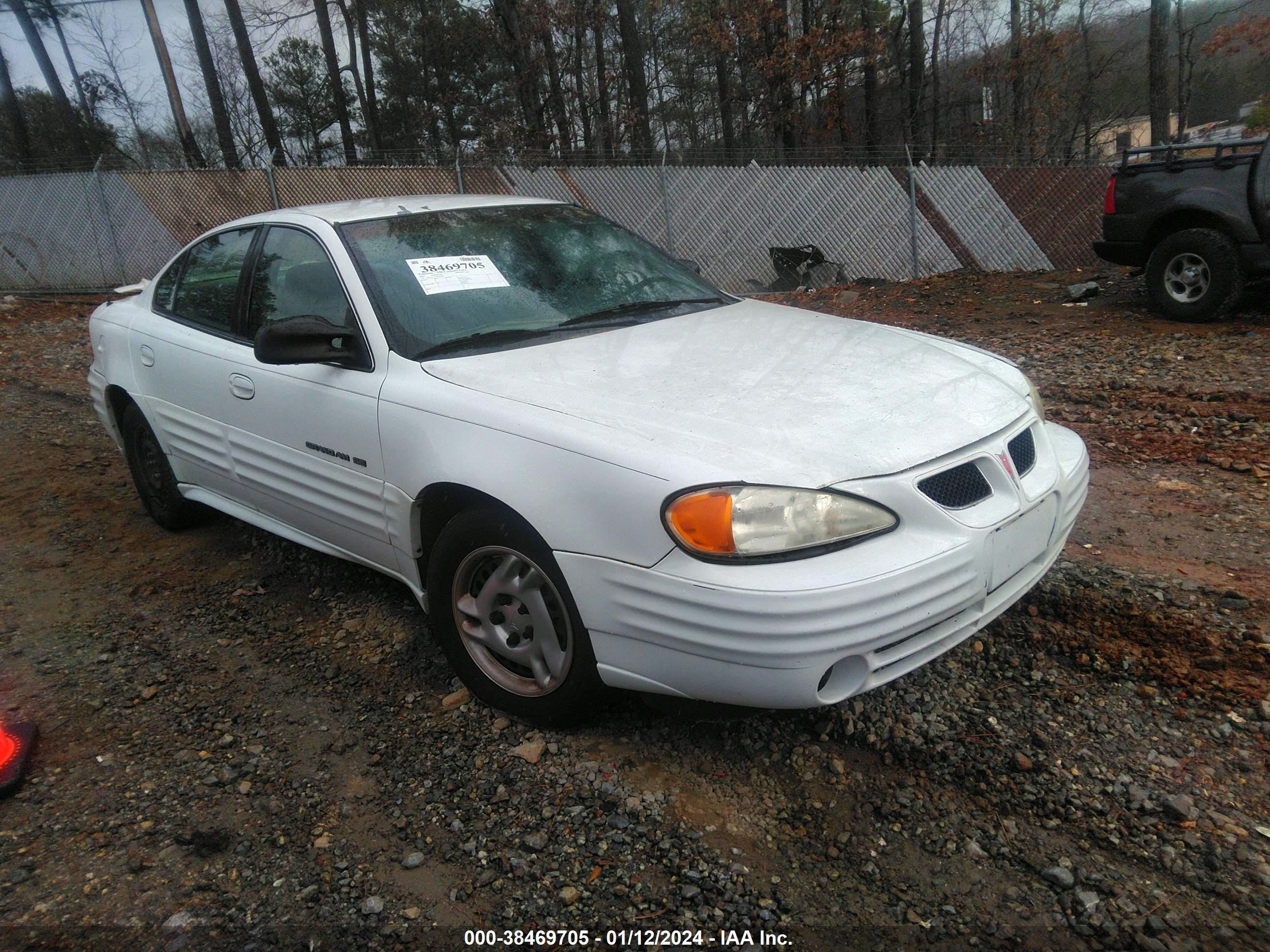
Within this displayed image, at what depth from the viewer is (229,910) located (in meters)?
2.25

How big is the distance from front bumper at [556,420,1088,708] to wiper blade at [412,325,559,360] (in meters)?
0.98

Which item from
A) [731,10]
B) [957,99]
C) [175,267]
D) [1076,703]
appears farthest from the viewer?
[957,99]

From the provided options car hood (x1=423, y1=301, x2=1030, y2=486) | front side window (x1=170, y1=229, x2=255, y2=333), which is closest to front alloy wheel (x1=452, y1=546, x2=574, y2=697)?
car hood (x1=423, y1=301, x2=1030, y2=486)

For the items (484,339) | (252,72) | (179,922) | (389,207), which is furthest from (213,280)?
(252,72)

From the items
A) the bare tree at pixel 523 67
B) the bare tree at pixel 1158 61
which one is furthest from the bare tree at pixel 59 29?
the bare tree at pixel 1158 61

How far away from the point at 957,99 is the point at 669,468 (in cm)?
2220

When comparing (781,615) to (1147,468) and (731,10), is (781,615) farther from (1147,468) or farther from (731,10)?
(731,10)

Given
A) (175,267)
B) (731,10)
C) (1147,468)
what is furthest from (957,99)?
(175,267)

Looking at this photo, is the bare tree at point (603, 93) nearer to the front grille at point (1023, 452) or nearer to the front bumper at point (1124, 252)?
the front bumper at point (1124, 252)

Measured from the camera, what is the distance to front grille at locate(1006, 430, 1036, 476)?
9.00 ft

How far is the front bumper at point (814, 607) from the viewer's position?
87.0 inches

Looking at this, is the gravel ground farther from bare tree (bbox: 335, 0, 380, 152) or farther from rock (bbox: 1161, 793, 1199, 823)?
bare tree (bbox: 335, 0, 380, 152)

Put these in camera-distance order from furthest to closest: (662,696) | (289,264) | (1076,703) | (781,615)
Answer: (289,264) < (1076,703) < (662,696) < (781,615)

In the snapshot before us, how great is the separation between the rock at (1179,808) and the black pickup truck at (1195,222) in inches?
262
